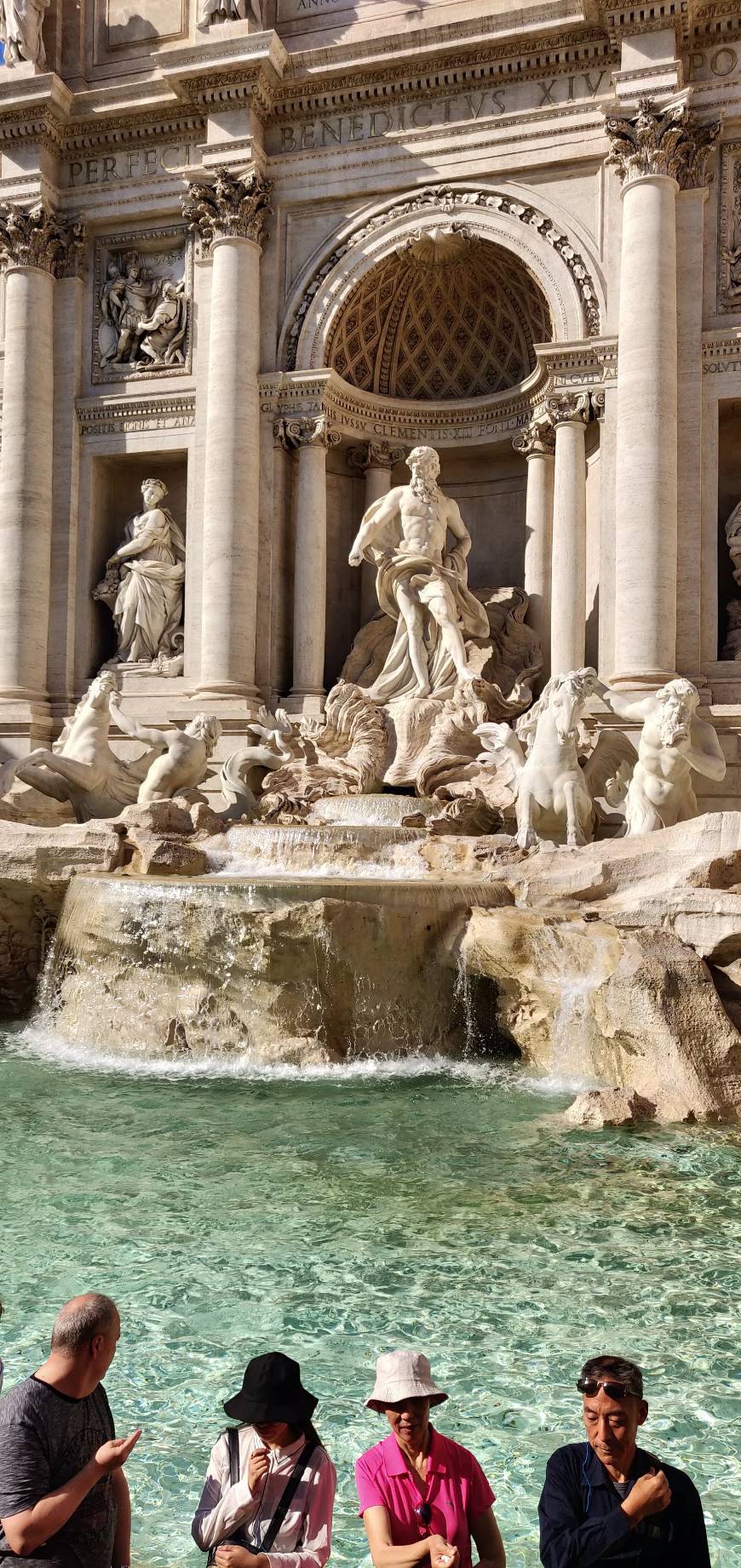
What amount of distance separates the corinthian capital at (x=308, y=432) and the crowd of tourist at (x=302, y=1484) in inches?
573

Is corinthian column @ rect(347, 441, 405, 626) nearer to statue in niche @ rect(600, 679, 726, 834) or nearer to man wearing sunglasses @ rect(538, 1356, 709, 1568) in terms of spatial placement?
statue in niche @ rect(600, 679, 726, 834)

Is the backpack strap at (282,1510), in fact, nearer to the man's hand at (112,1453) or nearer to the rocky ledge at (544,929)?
the man's hand at (112,1453)

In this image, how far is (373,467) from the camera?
1714cm

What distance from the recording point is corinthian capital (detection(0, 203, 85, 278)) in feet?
55.6

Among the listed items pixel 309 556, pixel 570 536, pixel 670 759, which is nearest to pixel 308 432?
pixel 309 556

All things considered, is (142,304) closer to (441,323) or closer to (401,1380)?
(441,323)

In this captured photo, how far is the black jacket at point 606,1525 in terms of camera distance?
7.90 feet

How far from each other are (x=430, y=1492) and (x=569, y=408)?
45.4 ft

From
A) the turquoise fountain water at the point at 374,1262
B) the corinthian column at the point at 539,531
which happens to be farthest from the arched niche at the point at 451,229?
the turquoise fountain water at the point at 374,1262

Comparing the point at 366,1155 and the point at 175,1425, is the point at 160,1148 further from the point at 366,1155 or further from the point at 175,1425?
the point at 175,1425

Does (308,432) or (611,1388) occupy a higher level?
(308,432)

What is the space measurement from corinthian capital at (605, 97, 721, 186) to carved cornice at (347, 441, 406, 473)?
4.51m

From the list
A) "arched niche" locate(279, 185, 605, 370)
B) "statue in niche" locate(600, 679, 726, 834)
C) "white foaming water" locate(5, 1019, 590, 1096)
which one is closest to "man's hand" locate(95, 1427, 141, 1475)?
"white foaming water" locate(5, 1019, 590, 1096)

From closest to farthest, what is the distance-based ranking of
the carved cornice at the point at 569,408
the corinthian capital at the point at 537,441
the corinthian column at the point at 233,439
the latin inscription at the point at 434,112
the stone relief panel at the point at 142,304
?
1. the carved cornice at the point at 569,408
2. the latin inscription at the point at 434,112
3. the corinthian capital at the point at 537,441
4. the corinthian column at the point at 233,439
5. the stone relief panel at the point at 142,304
